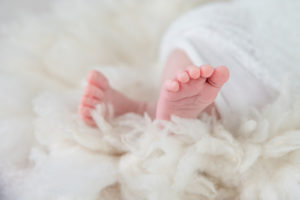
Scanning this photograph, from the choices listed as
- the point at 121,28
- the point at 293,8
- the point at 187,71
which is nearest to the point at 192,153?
the point at 187,71

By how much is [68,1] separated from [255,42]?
675mm

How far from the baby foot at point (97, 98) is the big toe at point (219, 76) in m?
0.25

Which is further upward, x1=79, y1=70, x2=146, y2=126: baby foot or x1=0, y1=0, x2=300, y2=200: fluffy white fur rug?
x1=79, y1=70, x2=146, y2=126: baby foot

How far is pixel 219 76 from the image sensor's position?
533 mm

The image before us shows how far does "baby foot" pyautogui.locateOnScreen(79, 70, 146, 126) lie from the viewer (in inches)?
26.7

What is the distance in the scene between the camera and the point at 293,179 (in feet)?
1.78

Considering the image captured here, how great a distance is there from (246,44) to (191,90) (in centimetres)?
27

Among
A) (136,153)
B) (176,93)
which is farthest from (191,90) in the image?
(136,153)

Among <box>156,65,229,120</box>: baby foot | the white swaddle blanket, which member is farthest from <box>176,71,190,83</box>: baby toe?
the white swaddle blanket

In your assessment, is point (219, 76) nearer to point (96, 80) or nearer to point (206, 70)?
point (206, 70)

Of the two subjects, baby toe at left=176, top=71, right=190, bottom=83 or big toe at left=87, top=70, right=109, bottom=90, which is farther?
big toe at left=87, top=70, right=109, bottom=90

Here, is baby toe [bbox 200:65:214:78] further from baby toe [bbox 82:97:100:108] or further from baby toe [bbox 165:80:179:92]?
baby toe [bbox 82:97:100:108]

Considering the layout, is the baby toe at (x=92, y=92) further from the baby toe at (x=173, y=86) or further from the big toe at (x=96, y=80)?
the baby toe at (x=173, y=86)

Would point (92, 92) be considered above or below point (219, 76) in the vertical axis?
above
